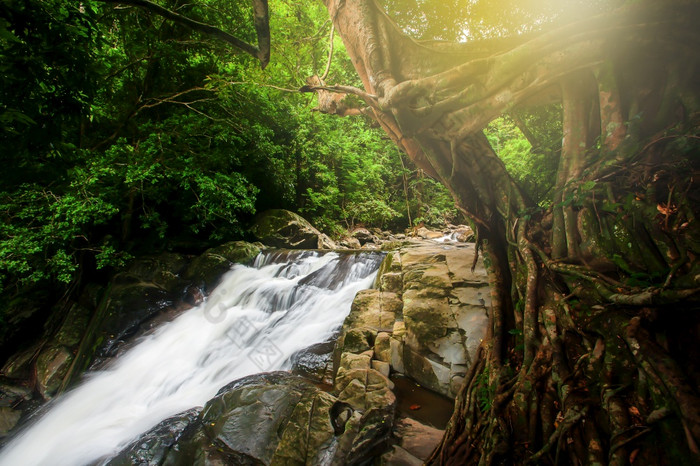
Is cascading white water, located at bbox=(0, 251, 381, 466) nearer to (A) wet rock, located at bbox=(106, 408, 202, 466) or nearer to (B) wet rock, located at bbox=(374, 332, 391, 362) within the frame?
(A) wet rock, located at bbox=(106, 408, 202, 466)

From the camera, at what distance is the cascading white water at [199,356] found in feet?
14.7

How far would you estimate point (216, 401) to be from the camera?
3850mm

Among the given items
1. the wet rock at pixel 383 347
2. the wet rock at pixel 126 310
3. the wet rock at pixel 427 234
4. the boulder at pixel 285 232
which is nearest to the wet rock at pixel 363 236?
the wet rock at pixel 427 234

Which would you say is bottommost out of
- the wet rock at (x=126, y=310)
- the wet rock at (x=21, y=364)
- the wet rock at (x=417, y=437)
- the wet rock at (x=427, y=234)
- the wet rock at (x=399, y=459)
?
the wet rock at (x=21, y=364)

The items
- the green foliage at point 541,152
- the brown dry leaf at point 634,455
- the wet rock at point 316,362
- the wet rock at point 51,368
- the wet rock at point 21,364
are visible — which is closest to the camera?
the brown dry leaf at point 634,455

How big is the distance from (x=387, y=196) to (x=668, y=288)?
1577 cm

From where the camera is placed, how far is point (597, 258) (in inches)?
89.7

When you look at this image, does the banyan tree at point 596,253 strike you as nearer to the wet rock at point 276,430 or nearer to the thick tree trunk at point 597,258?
the thick tree trunk at point 597,258

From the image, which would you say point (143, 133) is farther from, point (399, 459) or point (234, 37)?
point (399, 459)

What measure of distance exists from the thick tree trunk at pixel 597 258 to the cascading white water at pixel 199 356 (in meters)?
3.54

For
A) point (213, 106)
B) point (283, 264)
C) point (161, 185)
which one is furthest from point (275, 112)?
point (283, 264)

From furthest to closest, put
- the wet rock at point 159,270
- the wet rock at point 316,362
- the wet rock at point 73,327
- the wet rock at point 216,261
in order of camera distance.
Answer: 1. the wet rock at point 216,261
2. the wet rock at point 159,270
3. the wet rock at point 73,327
4. the wet rock at point 316,362

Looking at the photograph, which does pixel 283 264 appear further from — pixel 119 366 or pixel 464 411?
pixel 464 411

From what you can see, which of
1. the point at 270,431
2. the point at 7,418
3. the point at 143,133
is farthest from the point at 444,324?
the point at 143,133
